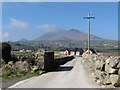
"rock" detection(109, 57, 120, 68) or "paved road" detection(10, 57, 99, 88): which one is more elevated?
"rock" detection(109, 57, 120, 68)

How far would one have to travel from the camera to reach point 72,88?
12656 millimetres

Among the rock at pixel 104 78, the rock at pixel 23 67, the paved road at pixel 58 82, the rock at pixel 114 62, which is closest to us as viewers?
the rock at pixel 114 62

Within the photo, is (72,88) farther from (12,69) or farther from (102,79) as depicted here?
(12,69)

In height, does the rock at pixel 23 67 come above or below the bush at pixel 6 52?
below

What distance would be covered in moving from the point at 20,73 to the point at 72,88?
29.6 feet

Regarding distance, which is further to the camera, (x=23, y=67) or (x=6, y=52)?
(x=6, y=52)

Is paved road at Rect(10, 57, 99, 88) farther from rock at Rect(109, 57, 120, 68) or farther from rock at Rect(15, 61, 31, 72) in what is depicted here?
rock at Rect(15, 61, 31, 72)

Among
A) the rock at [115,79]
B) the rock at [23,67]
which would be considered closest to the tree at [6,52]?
the rock at [23,67]

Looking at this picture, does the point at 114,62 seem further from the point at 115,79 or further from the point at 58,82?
the point at 58,82

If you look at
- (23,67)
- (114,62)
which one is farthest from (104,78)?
(23,67)

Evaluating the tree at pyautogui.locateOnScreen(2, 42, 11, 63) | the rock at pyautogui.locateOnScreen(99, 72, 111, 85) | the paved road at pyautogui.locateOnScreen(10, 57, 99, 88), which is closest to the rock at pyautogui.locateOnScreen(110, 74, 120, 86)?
the rock at pyautogui.locateOnScreen(99, 72, 111, 85)

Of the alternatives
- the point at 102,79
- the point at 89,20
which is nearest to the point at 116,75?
the point at 102,79

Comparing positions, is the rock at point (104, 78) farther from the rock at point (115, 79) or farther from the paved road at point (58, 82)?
the rock at point (115, 79)

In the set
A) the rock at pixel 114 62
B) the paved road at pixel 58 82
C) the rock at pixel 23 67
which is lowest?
the paved road at pixel 58 82
